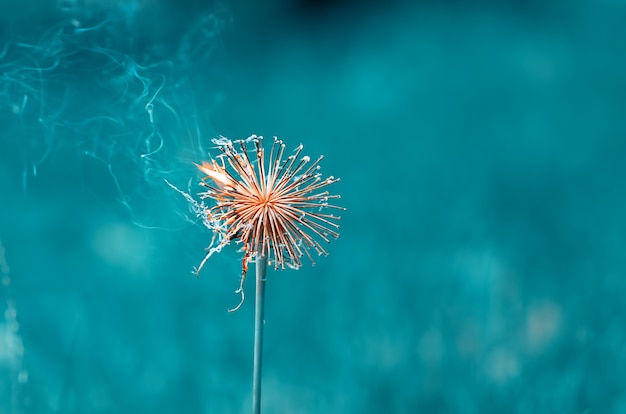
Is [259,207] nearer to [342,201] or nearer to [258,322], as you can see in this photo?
[258,322]

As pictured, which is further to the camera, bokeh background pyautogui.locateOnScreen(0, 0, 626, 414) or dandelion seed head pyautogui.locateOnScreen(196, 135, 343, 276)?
bokeh background pyautogui.locateOnScreen(0, 0, 626, 414)

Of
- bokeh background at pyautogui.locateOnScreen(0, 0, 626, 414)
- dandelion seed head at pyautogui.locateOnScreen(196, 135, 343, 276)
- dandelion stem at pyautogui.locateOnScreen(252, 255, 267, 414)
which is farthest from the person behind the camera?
bokeh background at pyautogui.locateOnScreen(0, 0, 626, 414)

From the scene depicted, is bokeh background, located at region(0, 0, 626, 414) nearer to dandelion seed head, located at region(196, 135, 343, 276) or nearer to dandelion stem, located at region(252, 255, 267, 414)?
dandelion stem, located at region(252, 255, 267, 414)

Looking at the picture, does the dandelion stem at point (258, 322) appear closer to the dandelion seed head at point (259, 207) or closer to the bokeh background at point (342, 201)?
the dandelion seed head at point (259, 207)

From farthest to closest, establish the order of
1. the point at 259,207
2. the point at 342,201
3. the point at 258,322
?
the point at 342,201
the point at 258,322
the point at 259,207

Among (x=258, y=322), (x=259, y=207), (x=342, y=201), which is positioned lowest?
(x=258, y=322)

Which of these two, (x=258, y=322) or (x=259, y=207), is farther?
(x=258, y=322)

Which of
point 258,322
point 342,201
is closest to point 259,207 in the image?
point 258,322

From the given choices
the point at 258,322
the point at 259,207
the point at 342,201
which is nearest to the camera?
the point at 259,207

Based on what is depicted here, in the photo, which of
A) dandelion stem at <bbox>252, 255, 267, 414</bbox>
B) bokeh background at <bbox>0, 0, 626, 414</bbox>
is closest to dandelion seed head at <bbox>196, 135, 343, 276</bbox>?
dandelion stem at <bbox>252, 255, 267, 414</bbox>
